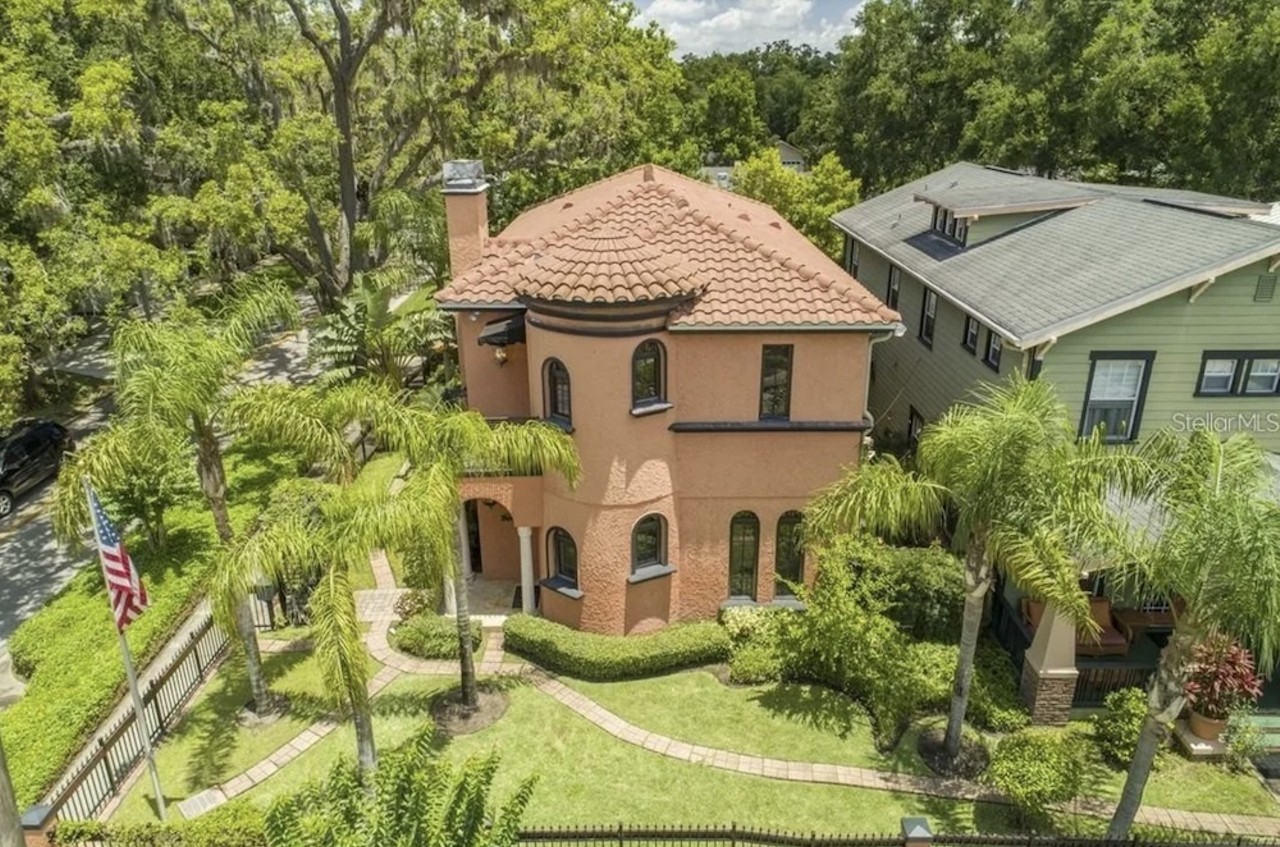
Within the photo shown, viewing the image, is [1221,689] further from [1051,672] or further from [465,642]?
[465,642]

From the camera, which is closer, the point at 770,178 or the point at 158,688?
the point at 158,688

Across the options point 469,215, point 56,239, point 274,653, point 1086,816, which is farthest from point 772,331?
point 56,239

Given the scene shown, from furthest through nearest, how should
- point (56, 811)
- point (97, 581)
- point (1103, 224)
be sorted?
point (1103, 224), point (97, 581), point (56, 811)

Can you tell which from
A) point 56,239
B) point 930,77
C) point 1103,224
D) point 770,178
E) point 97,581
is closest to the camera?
point 97,581

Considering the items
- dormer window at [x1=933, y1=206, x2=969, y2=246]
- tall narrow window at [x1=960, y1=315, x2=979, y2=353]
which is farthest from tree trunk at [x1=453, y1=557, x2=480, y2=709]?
dormer window at [x1=933, y1=206, x2=969, y2=246]

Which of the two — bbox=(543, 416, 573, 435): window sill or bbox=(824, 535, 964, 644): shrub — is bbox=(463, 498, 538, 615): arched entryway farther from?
bbox=(824, 535, 964, 644): shrub

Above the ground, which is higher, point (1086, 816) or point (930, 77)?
point (930, 77)

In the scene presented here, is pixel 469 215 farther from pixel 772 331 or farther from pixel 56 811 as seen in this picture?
pixel 56 811
